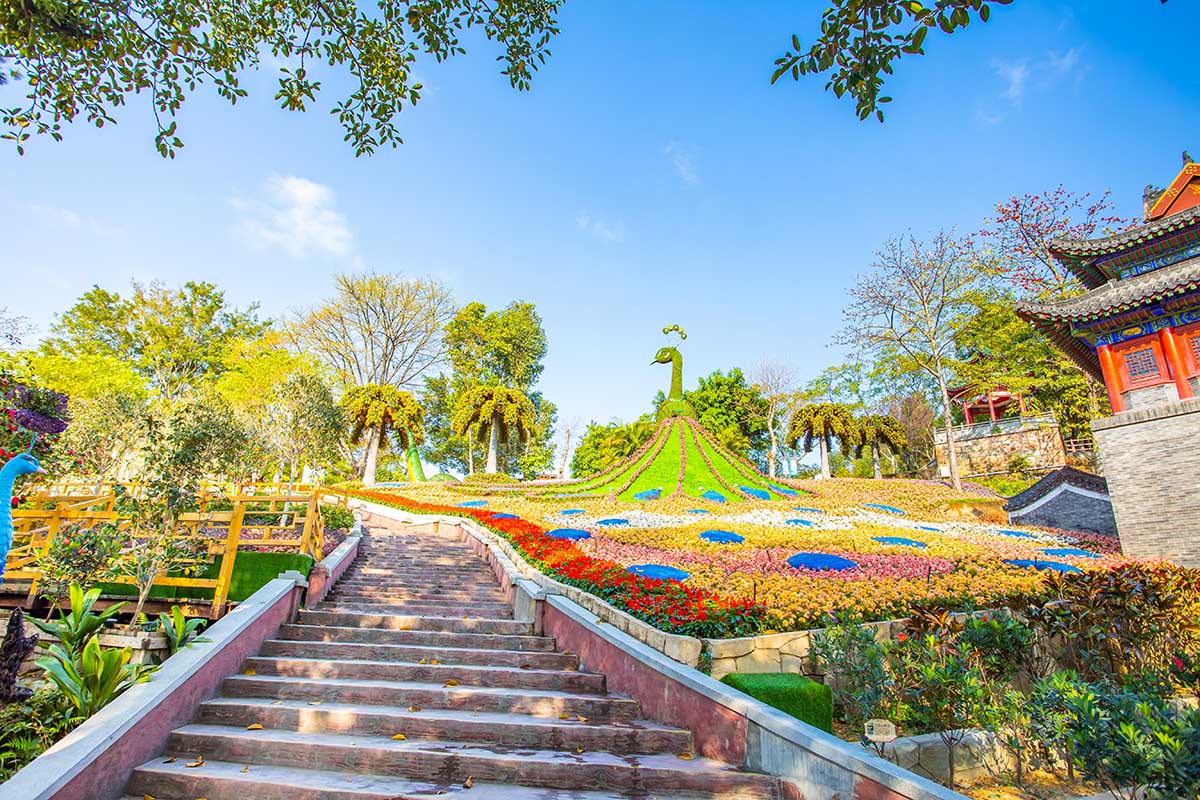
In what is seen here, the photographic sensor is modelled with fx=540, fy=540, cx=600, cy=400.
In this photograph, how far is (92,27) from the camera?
570 centimetres

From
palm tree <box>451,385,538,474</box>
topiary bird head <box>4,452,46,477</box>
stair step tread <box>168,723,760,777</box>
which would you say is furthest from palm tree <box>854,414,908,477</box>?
topiary bird head <box>4,452,46,477</box>

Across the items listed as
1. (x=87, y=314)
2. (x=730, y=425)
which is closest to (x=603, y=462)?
(x=730, y=425)

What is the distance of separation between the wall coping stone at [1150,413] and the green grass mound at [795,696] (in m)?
12.9

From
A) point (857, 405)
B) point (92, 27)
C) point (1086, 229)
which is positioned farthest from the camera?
point (857, 405)

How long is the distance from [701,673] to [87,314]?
140ft

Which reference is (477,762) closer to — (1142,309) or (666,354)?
(1142,309)

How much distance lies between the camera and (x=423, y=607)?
8.40 metres

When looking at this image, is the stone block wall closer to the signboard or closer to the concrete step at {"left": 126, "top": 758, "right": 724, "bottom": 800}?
the signboard

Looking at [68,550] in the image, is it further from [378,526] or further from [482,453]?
[482,453]

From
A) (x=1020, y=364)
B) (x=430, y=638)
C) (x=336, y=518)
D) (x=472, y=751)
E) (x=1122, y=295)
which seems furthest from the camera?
(x=1020, y=364)

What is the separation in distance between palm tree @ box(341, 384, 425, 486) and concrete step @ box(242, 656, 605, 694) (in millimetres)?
23023

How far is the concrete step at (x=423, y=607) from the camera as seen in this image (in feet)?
26.7

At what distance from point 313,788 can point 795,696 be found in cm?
373

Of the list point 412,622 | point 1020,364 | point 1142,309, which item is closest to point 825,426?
point 1020,364
